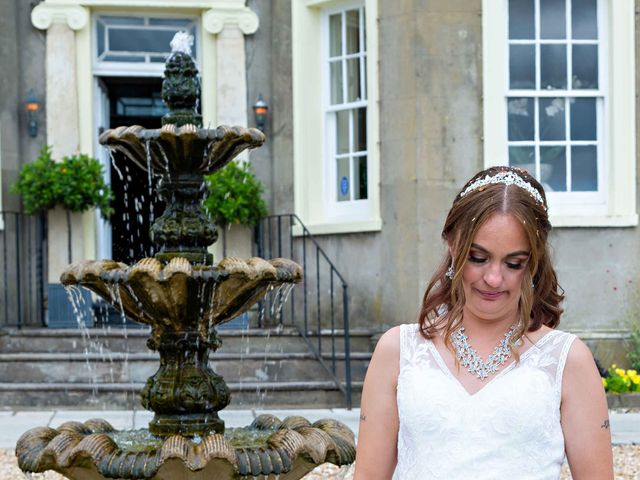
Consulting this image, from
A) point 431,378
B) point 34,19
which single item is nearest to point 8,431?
point 34,19

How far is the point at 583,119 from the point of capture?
1159 cm

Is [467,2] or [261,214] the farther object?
[261,214]

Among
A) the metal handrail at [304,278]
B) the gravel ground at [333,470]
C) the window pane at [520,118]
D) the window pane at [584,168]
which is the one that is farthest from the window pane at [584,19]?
the gravel ground at [333,470]

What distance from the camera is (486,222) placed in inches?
109

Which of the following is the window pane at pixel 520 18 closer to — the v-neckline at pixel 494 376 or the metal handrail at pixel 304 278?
the metal handrail at pixel 304 278

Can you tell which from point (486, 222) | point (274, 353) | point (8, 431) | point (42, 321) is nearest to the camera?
point (486, 222)

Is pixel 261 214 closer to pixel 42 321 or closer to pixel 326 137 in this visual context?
pixel 326 137

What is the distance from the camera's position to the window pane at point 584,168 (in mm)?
11570

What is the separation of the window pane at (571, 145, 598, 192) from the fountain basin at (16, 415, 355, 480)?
6.51 meters

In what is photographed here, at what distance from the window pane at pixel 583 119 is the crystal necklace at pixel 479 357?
354 inches

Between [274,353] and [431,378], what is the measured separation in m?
8.07

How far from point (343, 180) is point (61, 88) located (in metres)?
2.92

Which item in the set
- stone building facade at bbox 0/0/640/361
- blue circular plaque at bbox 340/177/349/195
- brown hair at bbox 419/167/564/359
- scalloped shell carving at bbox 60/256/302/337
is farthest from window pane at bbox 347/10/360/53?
brown hair at bbox 419/167/564/359

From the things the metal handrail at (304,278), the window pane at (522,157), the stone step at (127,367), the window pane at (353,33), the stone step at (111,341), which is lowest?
the stone step at (127,367)
